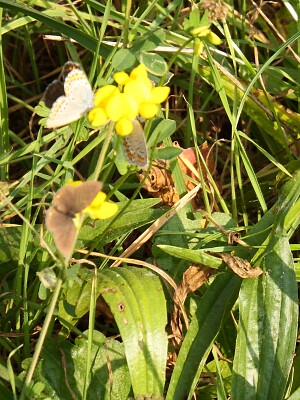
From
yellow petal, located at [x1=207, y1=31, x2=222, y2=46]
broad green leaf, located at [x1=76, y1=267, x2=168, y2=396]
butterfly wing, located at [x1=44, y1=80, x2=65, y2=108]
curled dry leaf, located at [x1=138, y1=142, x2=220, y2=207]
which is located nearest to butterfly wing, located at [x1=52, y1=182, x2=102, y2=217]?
butterfly wing, located at [x1=44, y1=80, x2=65, y2=108]

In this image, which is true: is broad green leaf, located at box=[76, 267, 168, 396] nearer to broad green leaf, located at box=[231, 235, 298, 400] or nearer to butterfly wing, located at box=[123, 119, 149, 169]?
broad green leaf, located at box=[231, 235, 298, 400]

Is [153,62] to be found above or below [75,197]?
above

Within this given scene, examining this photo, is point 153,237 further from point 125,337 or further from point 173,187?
point 125,337

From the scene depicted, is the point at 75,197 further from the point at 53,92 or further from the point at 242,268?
the point at 242,268

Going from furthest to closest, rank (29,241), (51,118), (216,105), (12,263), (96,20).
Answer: (216,105), (96,20), (12,263), (29,241), (51,118)

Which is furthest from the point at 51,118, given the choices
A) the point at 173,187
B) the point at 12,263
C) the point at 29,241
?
the point at 173,187

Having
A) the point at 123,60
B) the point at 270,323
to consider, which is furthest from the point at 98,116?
the point at 270,323
